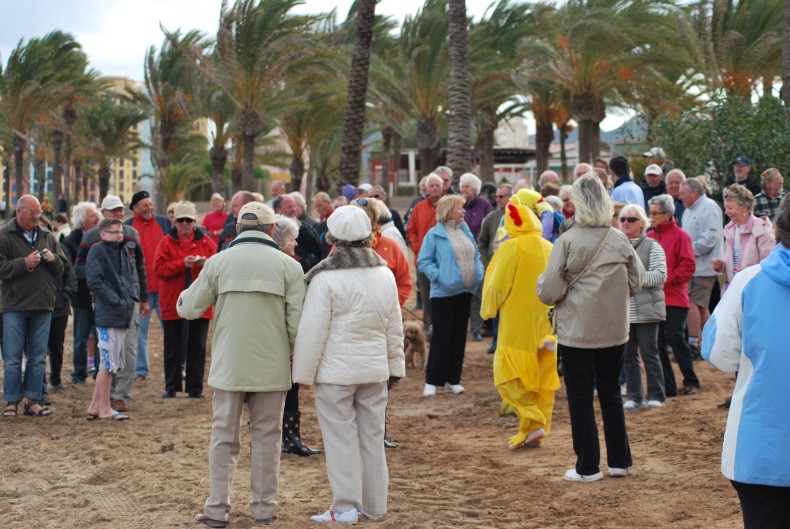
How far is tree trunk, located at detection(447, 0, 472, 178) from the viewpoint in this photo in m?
19.0

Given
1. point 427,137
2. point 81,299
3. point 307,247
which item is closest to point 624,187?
point 307,247

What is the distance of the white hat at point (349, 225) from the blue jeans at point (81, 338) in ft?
19.2

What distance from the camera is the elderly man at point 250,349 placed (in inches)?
228

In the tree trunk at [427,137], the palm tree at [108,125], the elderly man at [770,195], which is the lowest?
the elderly man at [770,195]

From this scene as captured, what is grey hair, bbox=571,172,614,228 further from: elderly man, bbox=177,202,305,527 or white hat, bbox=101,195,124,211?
white hat, bbox=101,195,124,211

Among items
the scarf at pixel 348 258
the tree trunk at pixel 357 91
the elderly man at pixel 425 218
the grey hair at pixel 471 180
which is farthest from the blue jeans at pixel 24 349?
the tree trunk at pixel 357 91

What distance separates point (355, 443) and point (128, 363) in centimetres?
434

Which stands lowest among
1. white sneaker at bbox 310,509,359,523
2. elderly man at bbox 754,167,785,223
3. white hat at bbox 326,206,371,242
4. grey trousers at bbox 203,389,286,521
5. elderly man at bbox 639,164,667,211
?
white sneaker at bbox 310,509,359,523

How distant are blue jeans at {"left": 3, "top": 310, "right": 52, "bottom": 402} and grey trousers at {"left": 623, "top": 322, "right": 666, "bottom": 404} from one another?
18.4ft

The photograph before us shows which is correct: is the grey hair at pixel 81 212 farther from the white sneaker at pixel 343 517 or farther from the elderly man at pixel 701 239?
the elderly man at pixel 701 239

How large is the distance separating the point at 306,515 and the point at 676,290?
4923 millimetres

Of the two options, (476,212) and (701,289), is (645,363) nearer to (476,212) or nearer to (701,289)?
(701,289)

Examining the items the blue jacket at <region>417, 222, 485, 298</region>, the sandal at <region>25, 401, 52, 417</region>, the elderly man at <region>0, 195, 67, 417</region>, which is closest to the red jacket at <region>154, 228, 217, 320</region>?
the elderly man at <region>0, 195, 67, 417</region>

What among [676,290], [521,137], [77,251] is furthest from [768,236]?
[521,137]
